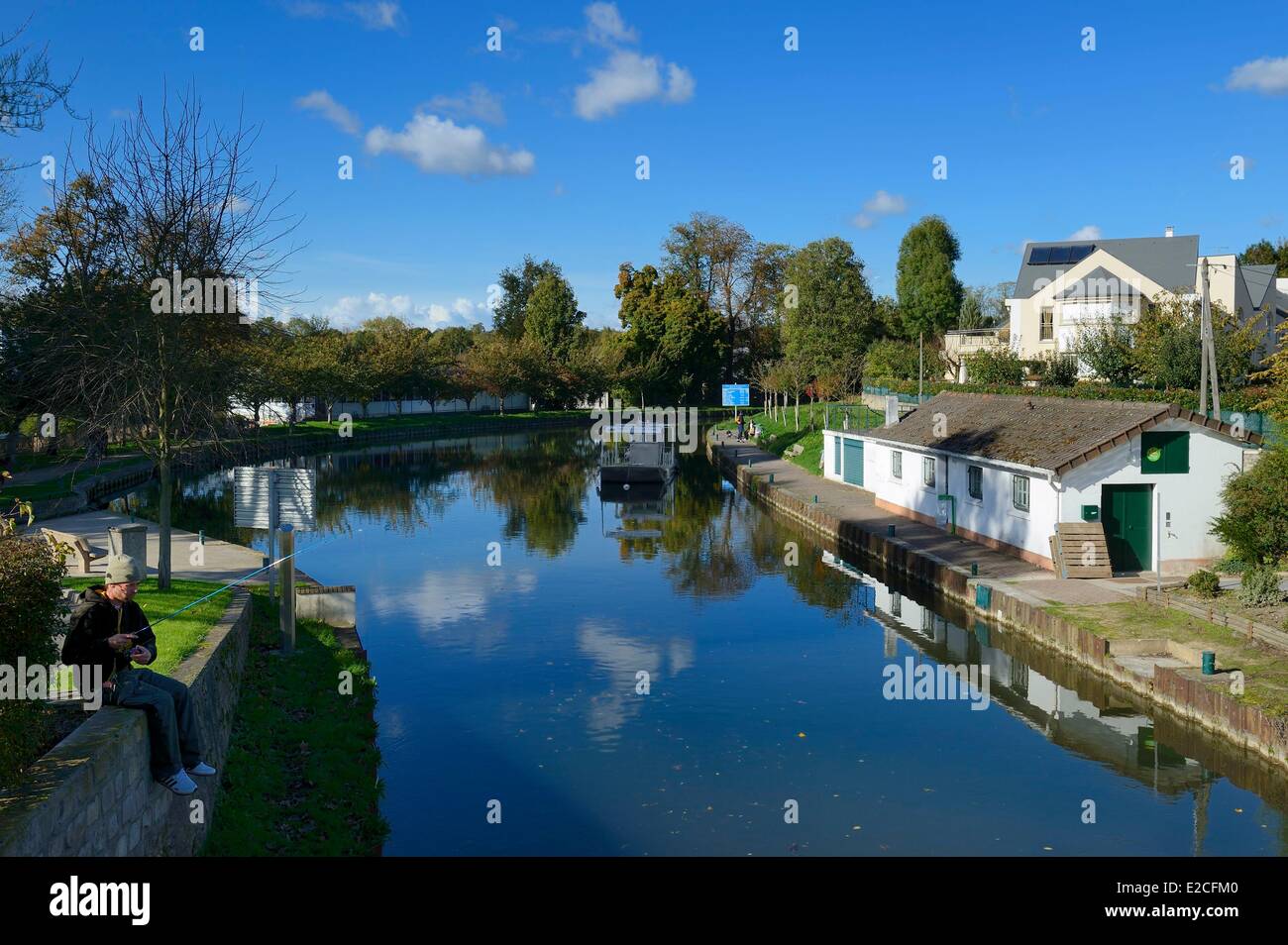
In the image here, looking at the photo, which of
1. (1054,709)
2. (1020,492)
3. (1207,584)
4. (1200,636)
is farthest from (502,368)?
(1054,709)

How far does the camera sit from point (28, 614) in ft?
29.6

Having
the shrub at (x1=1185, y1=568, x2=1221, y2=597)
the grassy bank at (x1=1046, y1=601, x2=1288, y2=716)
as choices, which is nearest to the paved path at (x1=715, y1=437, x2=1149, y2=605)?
the grassy bank at (x1=1046, y1=601, x2=1288, y2=716)

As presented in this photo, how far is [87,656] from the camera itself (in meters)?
10.1

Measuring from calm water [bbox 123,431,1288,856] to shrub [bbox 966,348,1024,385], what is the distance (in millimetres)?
29536

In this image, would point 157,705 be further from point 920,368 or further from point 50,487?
point 920,368

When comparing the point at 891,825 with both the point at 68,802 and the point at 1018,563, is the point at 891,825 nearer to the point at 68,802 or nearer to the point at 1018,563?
the point at 68,802

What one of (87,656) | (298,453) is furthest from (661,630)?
(298,453)

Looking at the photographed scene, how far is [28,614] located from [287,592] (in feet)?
31.5

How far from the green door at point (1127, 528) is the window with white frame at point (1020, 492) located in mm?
2077

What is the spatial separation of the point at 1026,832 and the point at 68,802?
1052 cm

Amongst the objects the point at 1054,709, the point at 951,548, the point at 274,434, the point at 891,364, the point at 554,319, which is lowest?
the point at 1054,709

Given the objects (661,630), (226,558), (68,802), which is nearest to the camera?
(68,802)

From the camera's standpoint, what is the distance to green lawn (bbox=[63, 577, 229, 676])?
13586 mm

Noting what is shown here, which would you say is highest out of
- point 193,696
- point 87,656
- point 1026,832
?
point 87,656
